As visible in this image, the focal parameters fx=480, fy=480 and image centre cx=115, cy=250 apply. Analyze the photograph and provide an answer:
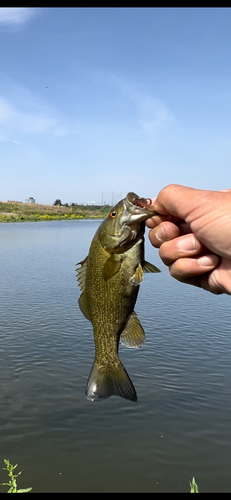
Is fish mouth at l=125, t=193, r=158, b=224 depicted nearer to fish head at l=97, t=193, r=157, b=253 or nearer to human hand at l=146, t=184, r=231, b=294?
fish head at l=97, t=193, r=157, b=253

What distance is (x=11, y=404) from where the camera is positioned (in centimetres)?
1127

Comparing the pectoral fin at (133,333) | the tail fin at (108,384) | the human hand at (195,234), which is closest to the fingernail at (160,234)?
the human hand at (195,234)

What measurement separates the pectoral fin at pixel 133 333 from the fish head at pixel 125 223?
28.2 inches

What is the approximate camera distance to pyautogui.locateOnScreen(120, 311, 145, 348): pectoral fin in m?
4.31

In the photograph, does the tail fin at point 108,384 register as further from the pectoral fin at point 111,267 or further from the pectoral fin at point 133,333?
the pectoral fin at point 111,267

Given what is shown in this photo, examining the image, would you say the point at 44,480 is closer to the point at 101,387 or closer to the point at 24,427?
the point at 24,427

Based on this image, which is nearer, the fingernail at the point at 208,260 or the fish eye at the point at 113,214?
the fish eye at the point at 113,214

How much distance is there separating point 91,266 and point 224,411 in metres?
8.34

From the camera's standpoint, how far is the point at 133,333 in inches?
172

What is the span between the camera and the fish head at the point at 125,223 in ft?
13.0

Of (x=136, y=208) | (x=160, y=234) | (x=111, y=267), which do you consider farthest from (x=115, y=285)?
(x=160, y=234)

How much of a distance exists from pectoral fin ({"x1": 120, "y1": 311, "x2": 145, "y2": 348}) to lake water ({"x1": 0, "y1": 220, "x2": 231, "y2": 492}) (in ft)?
17.4

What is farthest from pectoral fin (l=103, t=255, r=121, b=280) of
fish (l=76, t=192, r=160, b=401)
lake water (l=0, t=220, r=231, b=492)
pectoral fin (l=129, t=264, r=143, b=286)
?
lake water (l=0, t=220, r=231, b=492)

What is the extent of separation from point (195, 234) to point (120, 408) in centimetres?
789
